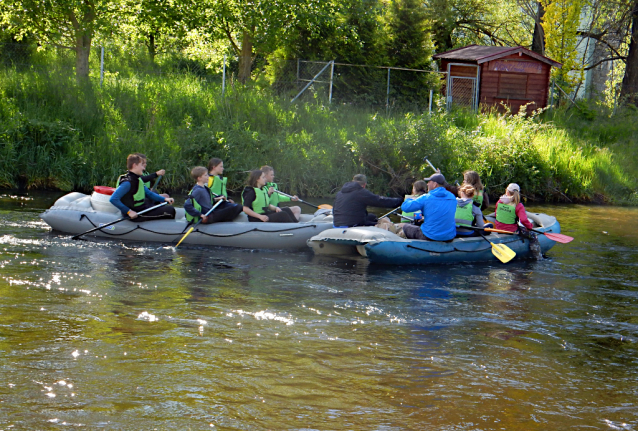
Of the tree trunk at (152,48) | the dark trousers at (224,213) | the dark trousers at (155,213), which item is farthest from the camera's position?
the tree trunk at (152,48)

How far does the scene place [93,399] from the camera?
14.7 ft

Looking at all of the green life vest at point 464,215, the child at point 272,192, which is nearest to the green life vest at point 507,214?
the green life vest at point 464,215

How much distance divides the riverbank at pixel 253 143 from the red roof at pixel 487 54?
421cm

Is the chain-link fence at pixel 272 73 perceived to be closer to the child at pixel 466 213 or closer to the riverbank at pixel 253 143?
the riverbank at pixel 253 143

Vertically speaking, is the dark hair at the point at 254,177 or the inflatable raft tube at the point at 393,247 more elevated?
the dark hair at the point at 254,177

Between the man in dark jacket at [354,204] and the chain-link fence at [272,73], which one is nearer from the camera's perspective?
the man in dark jacket at [354,204]

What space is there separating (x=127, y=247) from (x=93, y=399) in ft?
16.4

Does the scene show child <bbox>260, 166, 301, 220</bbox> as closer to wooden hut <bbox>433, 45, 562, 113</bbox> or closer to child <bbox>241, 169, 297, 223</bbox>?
child <bbox>241, 169, 297, 223</bbox>

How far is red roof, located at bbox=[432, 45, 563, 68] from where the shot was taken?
21.8m

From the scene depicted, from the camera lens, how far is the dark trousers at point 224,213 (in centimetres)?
955

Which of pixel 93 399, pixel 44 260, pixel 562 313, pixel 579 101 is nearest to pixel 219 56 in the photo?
pixel 579 101

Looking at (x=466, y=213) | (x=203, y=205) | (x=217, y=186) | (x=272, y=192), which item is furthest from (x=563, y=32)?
(x=203, y=205)

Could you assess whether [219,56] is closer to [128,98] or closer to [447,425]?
[128,98]

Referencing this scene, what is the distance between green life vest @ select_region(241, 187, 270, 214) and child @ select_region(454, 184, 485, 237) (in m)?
2.59
